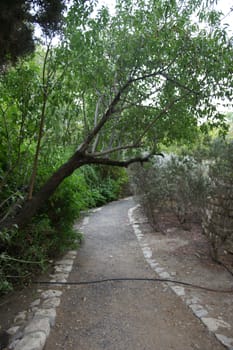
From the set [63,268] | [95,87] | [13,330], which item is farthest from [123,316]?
[95,87]

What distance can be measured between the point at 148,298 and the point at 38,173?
2.06m

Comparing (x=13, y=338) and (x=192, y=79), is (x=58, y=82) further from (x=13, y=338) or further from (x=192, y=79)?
(x=13, y=338)

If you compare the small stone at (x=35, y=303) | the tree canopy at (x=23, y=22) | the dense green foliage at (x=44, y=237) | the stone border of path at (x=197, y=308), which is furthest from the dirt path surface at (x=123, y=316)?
the tree canopy at (x=23, y=22)

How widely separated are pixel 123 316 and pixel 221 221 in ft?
6.21

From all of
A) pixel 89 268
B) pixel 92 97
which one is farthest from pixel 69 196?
pixel 92 97

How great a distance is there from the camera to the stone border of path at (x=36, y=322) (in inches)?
76.7

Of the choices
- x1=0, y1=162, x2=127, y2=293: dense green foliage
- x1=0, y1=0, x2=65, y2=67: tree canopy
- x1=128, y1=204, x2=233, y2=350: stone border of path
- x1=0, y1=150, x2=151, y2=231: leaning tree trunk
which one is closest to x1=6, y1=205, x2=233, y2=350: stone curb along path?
x1=128, y1=204, x2=233, y2=350: stone border of path

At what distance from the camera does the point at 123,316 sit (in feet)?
7.89

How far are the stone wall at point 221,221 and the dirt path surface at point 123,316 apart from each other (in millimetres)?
974

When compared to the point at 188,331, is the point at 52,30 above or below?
above

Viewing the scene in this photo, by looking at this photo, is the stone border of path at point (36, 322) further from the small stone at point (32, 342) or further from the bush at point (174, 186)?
the bush at point (174, 186)

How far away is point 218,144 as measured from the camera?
5863 mm

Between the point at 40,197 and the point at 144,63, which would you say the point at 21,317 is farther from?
the point at 144,63

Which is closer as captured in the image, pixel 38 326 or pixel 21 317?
pixel 38 326
